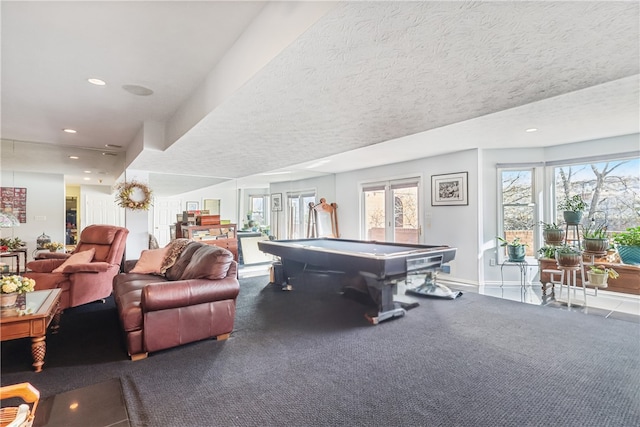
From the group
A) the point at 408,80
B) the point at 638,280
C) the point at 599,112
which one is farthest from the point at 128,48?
the point at 638,280

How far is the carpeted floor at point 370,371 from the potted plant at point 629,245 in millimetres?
1086

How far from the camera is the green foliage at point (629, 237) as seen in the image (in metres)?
3.85

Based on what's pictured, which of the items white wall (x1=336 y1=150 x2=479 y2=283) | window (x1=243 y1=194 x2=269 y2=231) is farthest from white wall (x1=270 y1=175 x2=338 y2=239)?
white wall (x1=336 y1=150 x2=479 y2=283)

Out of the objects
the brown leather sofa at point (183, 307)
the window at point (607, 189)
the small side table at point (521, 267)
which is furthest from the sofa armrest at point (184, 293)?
the window at point (607, 189)

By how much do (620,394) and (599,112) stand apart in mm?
2833

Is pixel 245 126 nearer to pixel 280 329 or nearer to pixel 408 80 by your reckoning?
pixel 408 80

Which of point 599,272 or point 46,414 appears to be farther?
point 599,272

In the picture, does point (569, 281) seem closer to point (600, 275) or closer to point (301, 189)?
point (600, 275)

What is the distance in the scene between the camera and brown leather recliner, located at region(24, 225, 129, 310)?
3.55m

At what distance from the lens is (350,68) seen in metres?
1.83

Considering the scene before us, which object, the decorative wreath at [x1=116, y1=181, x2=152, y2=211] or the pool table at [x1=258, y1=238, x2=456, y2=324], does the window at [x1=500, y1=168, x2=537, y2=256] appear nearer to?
the pool table at [x1=258, y1=238, x2=456, y2=324]

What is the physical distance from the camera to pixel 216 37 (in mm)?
2008

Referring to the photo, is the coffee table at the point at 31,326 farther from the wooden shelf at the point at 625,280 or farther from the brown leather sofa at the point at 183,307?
the wooden shelf at the point at 625,280

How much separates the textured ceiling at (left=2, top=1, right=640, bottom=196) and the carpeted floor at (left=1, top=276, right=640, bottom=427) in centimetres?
200
